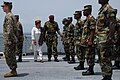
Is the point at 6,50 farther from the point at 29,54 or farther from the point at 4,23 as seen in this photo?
the point at 29,54

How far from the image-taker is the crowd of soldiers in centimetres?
997

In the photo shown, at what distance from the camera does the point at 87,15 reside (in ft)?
39.9

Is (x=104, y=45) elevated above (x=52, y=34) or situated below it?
below

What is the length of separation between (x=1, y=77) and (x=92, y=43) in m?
2.90

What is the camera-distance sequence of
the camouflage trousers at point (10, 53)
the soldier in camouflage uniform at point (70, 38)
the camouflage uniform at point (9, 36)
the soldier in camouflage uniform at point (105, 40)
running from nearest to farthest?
the soldier in camouflage uniform at point (105, 40) → the camouflage uniform at point (9, 36) → the camouflage trousers at point (10, 53) → the soldier in camouflage uniform at point (70, 38)

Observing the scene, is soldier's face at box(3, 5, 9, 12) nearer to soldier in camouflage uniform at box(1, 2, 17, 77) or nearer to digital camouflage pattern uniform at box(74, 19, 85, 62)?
soldier in camouflage uniform at box(1, 2, 17, 77)

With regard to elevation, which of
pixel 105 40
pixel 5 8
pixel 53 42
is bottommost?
pixel 105 40

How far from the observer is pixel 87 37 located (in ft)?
40.0

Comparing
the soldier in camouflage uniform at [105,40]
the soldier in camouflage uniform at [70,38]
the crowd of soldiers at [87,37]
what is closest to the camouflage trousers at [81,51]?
the crowd of soldiers at [87,37]

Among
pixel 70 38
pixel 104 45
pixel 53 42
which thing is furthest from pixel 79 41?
pixel 53 42

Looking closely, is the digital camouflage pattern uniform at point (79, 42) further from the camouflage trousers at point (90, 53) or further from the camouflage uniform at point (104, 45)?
the camouflage uniform at point (104, 45)

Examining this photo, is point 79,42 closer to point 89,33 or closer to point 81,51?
point 81,51

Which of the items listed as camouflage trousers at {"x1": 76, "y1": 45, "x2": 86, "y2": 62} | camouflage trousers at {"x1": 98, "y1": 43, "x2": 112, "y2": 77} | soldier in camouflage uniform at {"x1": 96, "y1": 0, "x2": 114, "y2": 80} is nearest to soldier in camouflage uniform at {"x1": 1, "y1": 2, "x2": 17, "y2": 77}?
camouflage trousers at {"x1": 76, "y1": 45, "x2": 86, "y2": 62}

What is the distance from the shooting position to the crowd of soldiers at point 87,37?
9969mm
